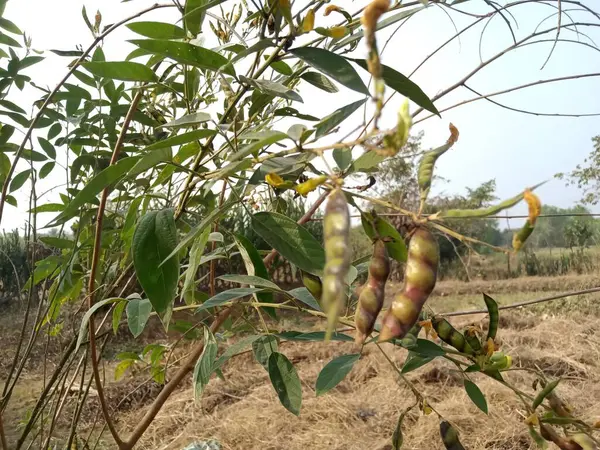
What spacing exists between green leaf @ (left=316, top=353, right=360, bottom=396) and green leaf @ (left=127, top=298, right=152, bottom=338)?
0.18m

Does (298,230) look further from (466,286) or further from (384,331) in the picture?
(466,286)

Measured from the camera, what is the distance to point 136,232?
406mm

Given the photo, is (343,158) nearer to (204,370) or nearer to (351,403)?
(204,370)

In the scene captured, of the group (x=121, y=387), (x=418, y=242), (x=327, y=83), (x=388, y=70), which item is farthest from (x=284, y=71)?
(x=121, y=387)

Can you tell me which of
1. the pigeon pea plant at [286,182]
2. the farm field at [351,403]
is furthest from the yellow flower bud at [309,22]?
the farm field at [351,403]

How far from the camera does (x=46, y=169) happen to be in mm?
942

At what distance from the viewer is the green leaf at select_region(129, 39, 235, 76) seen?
1.19 ft

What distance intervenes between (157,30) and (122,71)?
47 mm

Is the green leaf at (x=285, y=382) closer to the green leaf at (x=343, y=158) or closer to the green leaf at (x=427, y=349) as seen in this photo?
the green leaf at (x=427, y=349)

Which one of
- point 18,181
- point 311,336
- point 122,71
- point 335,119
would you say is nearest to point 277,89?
point 335,119

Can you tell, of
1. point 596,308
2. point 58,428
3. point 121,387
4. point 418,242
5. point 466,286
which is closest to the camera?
point 418,242

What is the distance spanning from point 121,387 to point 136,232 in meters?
2.80

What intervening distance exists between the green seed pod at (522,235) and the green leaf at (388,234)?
0.24 feet

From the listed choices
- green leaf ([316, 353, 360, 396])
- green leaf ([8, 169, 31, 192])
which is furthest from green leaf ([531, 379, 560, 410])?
green leaf ([8, 169, 31, 192])
